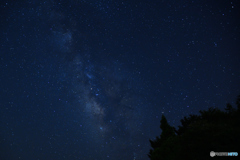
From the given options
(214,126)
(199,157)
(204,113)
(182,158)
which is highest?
(214,126)

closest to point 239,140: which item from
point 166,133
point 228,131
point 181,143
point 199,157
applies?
point 228,131

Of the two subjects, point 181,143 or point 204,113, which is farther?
point 204,113

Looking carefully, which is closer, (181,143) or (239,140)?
(239,140)

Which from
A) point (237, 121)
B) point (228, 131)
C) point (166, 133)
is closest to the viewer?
point (228, 131)

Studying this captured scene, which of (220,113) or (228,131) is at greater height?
(228,131)

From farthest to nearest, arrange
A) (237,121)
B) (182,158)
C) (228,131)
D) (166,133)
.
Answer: (166,133)
(182,158)
(237,121)
(228,131)

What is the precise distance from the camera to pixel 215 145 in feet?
23.6

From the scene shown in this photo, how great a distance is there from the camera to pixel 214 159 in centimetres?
702

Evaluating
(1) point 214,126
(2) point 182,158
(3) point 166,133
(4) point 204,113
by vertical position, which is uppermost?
(1) point 214,126

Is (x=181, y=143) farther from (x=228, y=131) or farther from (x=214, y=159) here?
(x=228, y=131)

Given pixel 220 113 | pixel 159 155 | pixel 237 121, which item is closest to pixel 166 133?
pixel 159 155

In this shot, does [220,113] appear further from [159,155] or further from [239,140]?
[159,155]

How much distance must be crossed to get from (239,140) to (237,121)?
1662mm

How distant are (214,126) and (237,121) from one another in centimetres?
130
